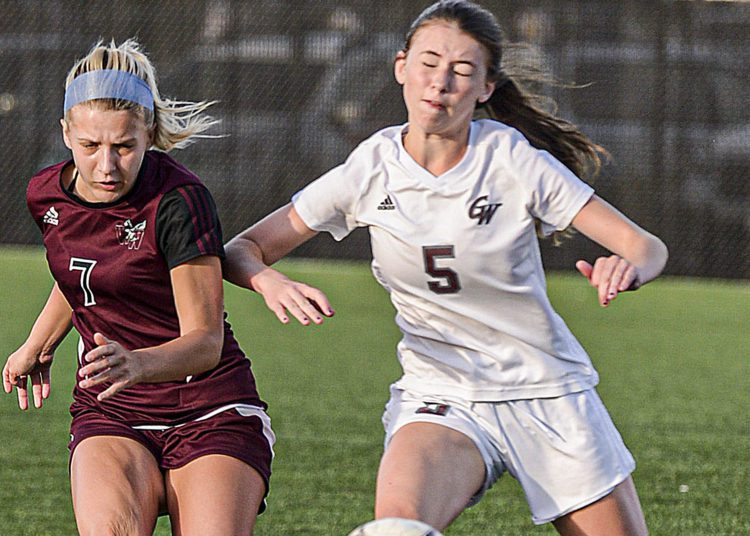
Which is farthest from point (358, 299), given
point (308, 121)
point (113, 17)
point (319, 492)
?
point (319, 492)

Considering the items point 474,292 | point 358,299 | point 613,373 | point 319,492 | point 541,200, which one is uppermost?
point 541,200

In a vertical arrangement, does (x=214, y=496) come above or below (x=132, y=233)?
below

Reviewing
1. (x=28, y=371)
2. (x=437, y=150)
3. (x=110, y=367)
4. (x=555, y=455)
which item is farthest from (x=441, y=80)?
(x=28, y=371)

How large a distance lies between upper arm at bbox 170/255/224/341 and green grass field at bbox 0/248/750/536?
1.21 m

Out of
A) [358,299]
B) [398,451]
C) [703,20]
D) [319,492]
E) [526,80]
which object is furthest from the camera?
[703,20]

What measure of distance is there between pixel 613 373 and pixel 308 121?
547cm

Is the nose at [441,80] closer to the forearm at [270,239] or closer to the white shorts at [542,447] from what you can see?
the forearm at [270,239]

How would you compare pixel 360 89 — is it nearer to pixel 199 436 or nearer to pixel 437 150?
pixel 437 150

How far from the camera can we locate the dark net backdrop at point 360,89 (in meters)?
11.9

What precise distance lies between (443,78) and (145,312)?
89cm

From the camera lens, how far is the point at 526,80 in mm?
3463

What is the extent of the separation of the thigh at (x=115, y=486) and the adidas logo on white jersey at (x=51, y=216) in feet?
1.73

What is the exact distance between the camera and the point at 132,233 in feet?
10.0

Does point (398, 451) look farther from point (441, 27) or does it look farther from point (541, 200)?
point (441, 27)
